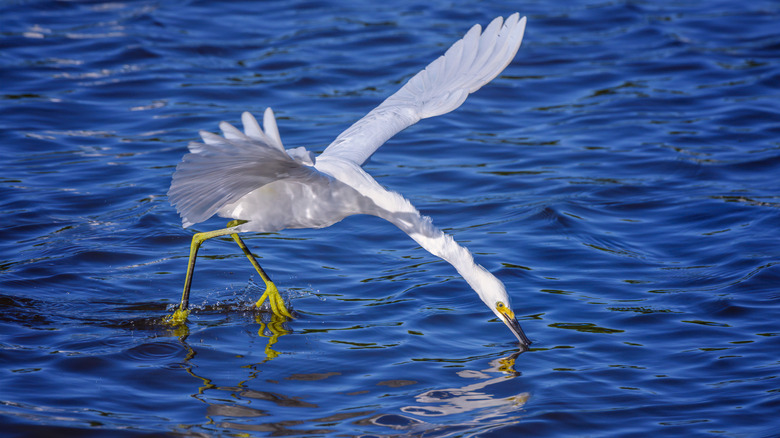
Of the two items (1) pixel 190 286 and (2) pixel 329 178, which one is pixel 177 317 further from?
(2) pixel 329 178

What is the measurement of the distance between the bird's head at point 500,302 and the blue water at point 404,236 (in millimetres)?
153

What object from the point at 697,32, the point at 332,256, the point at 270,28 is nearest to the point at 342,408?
the point at 332,256

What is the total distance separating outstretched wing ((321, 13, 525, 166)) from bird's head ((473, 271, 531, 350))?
146 cm

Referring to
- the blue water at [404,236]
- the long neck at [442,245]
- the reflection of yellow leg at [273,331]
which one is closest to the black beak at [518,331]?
the blue water at [404,236]

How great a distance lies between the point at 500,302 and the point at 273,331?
5.77 ft

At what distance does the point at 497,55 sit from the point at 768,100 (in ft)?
21.2

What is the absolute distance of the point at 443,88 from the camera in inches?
327

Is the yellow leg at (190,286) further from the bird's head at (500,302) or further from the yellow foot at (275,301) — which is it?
the bird's head at (500,302)

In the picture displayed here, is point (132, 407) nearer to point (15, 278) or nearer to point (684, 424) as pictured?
point (15, 278)

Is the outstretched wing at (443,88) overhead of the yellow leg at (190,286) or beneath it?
overhead

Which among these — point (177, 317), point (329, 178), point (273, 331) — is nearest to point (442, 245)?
point (329, 178)

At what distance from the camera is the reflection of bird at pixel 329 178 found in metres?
5.69

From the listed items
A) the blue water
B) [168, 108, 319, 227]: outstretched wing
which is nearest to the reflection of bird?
[168, 108, 319, 227]: outstretched wing

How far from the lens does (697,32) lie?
15.4 metres
